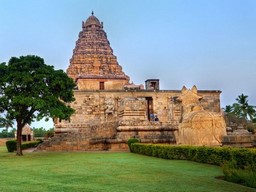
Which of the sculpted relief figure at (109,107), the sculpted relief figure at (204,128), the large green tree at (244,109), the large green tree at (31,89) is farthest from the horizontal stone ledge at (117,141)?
the large green tree at (244,109)

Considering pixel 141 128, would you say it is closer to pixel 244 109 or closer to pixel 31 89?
pixel 31 89

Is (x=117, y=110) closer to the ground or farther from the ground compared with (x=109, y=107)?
closer to the ground

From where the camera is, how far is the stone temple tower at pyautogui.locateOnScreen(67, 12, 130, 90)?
44.8 m

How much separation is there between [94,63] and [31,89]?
30.6 m

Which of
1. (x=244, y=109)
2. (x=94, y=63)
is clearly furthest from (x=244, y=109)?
(x=94, y=63)

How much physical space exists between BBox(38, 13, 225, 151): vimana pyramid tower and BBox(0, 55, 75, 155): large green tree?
5383mm

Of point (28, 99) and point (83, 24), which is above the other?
point (83, 24)

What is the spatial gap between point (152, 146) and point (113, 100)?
22726mm

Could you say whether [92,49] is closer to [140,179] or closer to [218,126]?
[218,126]

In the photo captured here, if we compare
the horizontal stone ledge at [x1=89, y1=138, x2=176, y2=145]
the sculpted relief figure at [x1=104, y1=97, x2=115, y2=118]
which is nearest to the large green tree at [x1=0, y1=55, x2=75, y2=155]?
the horizontal stone ledge at [x1=89, y1=138, x2=176, y2=145]

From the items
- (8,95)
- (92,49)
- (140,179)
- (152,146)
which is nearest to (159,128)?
(152,146)

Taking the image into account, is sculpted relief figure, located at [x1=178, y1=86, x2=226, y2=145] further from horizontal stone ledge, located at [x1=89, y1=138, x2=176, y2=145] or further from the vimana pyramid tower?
horizontal stone ledge, located at [x1=89, y1=138, x2=176, y2=145]

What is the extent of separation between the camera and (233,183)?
8.06 meters

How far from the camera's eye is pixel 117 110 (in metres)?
38.8
